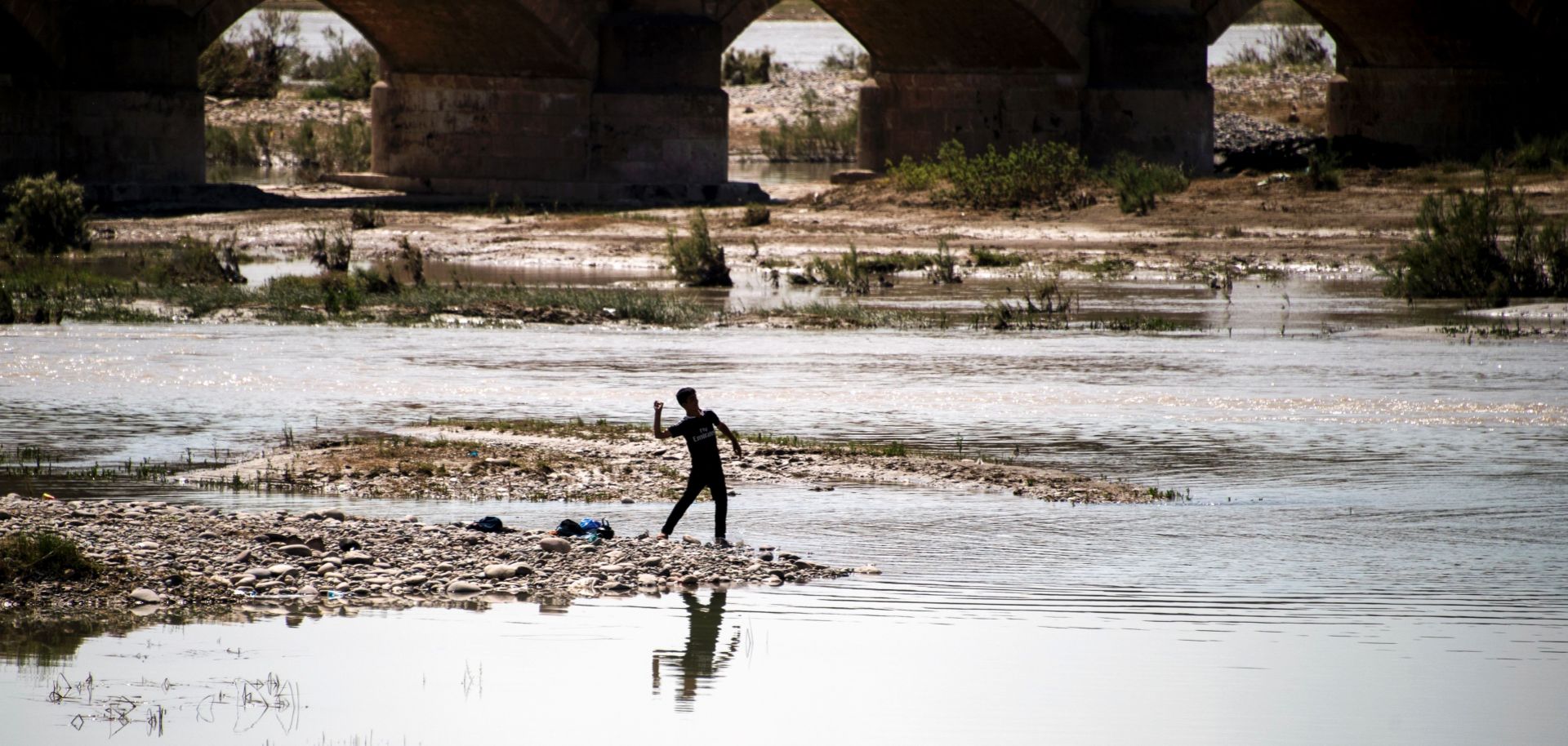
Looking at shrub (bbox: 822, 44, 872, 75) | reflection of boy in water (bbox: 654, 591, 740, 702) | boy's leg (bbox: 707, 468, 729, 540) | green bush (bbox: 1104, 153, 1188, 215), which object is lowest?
reflection of boy in water (bbox: 654, 591, 740, 702)

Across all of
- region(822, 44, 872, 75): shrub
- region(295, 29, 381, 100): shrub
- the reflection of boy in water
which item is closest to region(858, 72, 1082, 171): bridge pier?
region(295, 29, 381, 100): shrub

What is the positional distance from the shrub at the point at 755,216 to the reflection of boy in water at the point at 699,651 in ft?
66.2

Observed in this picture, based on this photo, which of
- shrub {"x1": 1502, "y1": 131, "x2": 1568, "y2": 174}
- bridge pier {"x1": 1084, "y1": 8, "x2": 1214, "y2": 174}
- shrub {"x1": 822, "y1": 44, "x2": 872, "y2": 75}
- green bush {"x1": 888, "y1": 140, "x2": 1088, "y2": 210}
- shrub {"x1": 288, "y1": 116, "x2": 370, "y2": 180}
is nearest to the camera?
green bush {"x1": 888, "y1": 140, "x2": 1088, "y2": 210}

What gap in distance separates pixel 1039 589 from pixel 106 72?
23996mm

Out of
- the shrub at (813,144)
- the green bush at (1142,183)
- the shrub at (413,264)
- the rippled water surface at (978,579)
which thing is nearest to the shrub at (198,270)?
the shrub at (413,264)

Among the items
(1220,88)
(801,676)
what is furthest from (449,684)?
(1220,88)

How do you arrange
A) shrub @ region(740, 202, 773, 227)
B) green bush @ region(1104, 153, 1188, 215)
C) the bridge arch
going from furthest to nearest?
the bridge arch
shrub @ region(740, 202, 773, 227)
green bush @ region(1104, 153, 1188, 215)

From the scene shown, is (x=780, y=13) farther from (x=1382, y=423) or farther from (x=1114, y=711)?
(x=1114, y=711)

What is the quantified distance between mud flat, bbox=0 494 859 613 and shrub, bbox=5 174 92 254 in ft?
54.3

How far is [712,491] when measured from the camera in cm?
1040

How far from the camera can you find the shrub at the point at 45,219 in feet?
85.2

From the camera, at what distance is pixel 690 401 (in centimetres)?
1029

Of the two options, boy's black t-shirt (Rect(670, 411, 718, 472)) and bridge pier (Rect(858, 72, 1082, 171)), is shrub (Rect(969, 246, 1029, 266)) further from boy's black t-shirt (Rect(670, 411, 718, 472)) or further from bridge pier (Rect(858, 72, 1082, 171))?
boy's black t-shirt (Rect(670, 411, 718, 472))

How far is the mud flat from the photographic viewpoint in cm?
941
